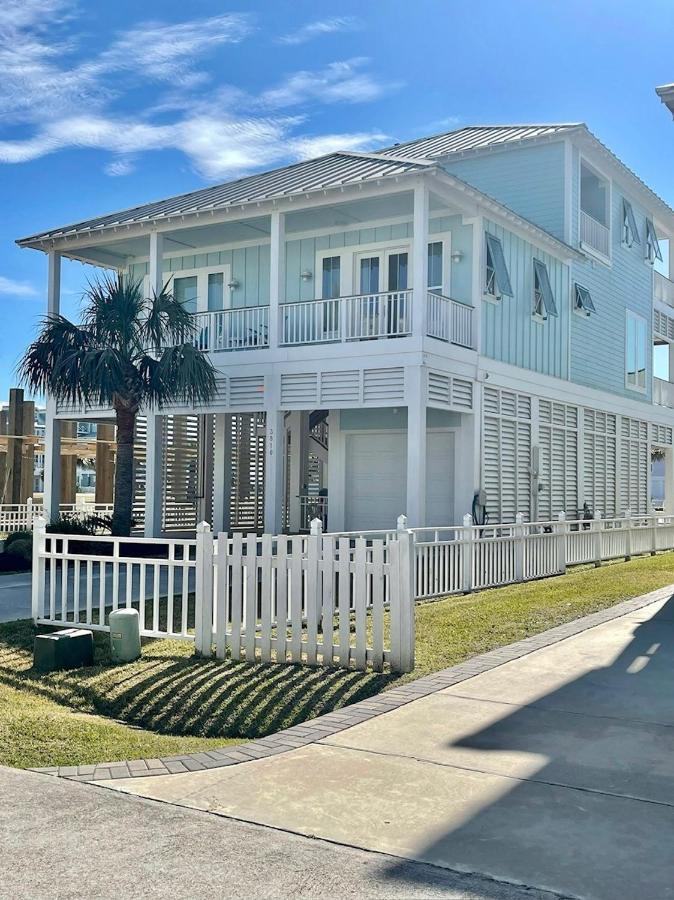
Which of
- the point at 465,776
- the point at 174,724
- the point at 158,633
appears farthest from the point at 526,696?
the point at 158,633

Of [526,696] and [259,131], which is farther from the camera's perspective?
[259,131]

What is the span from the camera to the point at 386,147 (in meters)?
25.1

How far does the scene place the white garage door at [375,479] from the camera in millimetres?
19000

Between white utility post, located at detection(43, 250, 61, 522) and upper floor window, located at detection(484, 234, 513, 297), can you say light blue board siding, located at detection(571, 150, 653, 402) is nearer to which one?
upper floor window, located at detection(484, 234, 513, 297)

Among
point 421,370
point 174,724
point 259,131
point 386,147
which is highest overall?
point 386,147

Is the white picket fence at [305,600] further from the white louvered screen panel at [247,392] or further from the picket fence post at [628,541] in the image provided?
the picket fence post at [628,541]

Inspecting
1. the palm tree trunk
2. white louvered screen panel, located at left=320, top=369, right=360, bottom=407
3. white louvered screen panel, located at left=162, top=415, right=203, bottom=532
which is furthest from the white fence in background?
white louvered screen panel, located at left=320, top=369, right=360, bottom=407

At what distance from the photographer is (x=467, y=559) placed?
12.6 m

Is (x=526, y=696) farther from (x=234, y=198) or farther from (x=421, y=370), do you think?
(x=234, y=198)

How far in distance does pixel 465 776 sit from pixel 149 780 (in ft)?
5.51

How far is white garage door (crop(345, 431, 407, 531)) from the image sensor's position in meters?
19.0

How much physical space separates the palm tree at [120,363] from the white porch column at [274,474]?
4.36 feet

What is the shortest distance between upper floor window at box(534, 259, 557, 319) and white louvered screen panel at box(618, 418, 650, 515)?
597cm

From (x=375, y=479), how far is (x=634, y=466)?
9.29 m
